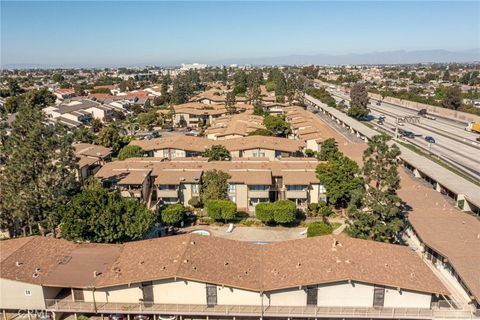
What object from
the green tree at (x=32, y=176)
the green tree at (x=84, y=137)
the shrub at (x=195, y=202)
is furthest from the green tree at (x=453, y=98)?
the green tree at (x=32, y=176)

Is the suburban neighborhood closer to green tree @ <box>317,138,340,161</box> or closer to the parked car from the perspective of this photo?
green tree @ <box>317,138,340,161</box>

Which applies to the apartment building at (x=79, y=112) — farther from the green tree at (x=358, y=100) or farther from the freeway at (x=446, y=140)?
the freeway at (x=446, y=140)

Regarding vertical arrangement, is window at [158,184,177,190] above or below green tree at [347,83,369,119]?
below

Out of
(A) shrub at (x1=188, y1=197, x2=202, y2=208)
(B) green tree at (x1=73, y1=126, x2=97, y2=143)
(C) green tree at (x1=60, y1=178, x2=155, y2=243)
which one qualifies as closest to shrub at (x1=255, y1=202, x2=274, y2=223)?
(A) shrub at (x1=188, y1=197, x2=202, y2=208)

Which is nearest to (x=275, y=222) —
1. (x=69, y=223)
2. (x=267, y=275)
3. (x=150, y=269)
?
(x=267, y=275)

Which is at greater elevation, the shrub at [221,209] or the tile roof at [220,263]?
the tile roof at [220,263]

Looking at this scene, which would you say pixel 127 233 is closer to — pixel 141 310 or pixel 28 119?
pixel 141 310
